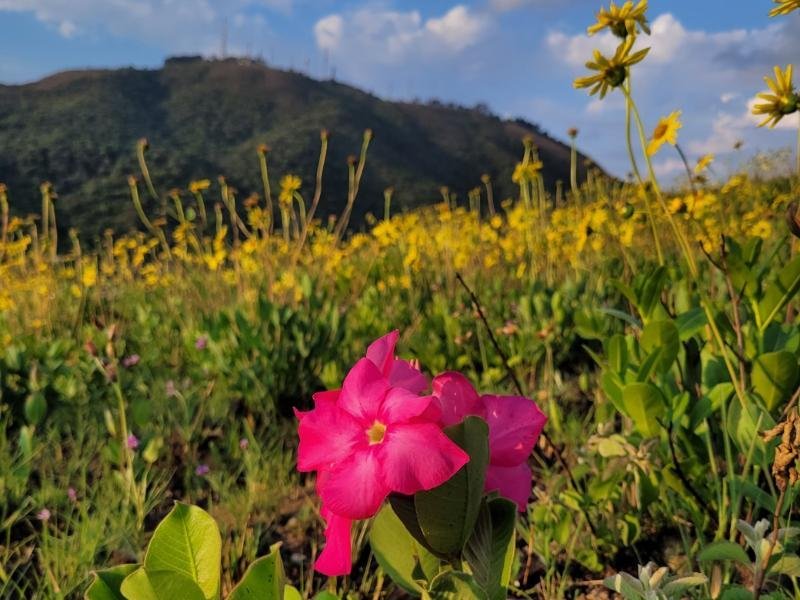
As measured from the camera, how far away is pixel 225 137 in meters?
18.5

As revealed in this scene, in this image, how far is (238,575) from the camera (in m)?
1.66

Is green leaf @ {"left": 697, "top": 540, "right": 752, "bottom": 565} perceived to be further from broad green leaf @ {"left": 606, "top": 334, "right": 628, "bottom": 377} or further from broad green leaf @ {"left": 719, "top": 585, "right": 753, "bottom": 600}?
broad green leaf @ {"left": 606, "top": 334, "right": 628, "bottom": 377}

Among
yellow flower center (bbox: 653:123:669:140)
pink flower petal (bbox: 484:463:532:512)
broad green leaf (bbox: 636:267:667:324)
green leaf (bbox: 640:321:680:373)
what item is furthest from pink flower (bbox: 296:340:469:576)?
yellow flower center (bbox: 653:123:669:140)

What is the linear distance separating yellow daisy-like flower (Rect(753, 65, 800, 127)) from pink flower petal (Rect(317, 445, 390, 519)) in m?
1.24

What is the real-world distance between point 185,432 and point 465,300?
172cm

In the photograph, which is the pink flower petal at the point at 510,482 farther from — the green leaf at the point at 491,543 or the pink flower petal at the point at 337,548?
the pink flower petal at the point at 337,548

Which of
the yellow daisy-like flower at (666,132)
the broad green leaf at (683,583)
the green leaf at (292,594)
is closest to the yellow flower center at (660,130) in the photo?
the yellow daisy-like flower at (666,132)

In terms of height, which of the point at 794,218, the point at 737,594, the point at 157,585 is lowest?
the point at 737,594

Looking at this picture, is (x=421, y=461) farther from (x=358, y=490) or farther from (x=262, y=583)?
(x=262, y=583)

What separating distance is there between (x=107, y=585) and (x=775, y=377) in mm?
1225

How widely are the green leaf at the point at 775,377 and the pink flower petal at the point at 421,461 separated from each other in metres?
1.02

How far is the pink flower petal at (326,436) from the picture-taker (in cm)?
66

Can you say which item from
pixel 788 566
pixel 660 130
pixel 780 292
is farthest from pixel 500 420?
pixel 660 130

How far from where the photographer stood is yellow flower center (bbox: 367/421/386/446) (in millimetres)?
640
